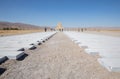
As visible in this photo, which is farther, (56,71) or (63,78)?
(56,71)

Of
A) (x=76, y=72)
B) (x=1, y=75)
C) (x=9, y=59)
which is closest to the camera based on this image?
(x=1, y=75)

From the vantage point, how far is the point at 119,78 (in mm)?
4410

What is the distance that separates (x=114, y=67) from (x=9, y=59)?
4.43 metres

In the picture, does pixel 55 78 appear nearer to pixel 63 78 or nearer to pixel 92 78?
pixel 63 78

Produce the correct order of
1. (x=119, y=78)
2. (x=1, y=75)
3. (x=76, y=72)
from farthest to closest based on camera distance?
(x=76, y=72), (x=1, y=75), (x=119, y=78)

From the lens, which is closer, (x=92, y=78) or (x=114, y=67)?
(x=92, y=78)

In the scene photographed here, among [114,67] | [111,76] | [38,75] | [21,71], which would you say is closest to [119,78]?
[111,76]

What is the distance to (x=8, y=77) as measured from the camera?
178 inches

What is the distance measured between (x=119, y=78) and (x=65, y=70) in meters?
1.67

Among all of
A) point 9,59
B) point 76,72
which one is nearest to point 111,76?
point 76,72

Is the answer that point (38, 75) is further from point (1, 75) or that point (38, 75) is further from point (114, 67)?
point (114, 67)

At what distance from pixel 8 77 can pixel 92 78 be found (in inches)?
93.6

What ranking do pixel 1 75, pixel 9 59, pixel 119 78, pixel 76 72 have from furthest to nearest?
pixel 9 59, pixel 76 72, pixel 1 75, pixel 119 78

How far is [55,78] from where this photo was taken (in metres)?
4.43
